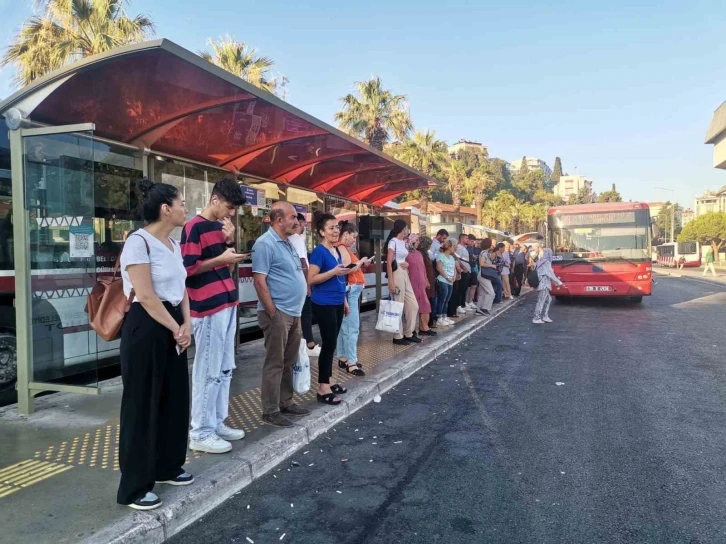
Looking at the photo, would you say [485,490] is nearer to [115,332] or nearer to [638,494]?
[638,494]

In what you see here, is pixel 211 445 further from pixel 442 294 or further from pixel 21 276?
pixel 442 294

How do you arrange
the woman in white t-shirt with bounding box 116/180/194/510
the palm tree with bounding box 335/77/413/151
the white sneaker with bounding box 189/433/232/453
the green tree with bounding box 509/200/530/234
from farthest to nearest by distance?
the green tree with bounding box 509/200/530/234, the palm tree with bounding box 335/77/413/151, the white sneaker with bounding box 189/433/232/453, the woman in white t-shirt with bounding box 116/180/194/510

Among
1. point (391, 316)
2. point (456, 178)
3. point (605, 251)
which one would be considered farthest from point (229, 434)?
point (456, 178)

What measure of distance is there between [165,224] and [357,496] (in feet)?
6.96

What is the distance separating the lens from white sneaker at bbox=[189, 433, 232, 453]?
374cm

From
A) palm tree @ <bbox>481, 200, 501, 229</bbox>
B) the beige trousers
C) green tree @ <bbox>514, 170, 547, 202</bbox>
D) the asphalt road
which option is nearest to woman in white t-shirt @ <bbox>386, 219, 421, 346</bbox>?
the beige trousers

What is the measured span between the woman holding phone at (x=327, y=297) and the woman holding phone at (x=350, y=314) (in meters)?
0.53

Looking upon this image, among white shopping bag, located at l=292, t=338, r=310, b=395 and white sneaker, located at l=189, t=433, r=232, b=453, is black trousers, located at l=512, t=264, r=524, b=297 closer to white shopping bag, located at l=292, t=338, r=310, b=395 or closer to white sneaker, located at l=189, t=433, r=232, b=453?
white shopping bag, located at l=292, t=338, r=310, b=395

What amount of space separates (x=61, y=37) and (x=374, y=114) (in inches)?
698

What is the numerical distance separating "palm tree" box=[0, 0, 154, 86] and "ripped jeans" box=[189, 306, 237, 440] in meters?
16.1

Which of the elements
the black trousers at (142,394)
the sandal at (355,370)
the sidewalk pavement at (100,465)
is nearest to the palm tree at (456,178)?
the sandal at (355,370)

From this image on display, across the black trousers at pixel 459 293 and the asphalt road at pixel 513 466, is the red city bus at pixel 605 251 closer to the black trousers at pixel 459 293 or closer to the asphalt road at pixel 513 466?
the black trousers at pixel 459 293

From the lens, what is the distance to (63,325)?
16.2ft

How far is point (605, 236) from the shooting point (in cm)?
1423
